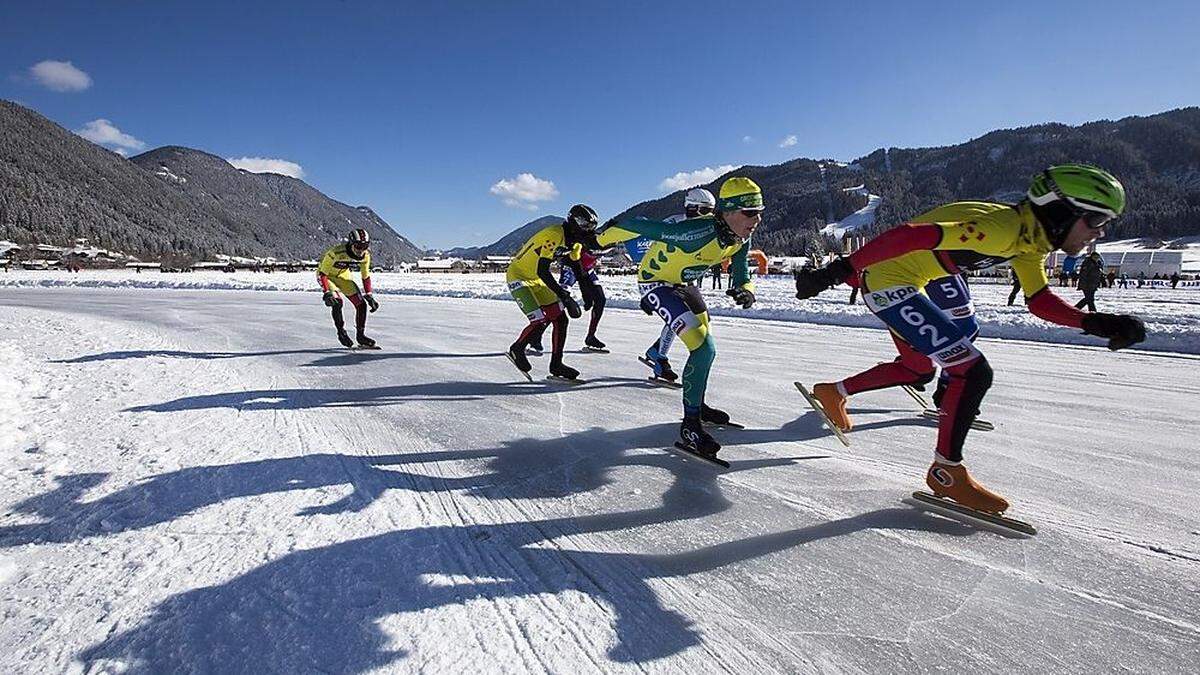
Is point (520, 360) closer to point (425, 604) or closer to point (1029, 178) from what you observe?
point (425, 604)

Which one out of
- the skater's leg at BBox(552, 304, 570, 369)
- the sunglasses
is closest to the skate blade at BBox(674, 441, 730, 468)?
the sunglasses

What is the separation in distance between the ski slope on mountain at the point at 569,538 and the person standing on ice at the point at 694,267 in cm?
35

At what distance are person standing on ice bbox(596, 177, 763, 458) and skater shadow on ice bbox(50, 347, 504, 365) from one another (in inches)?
161

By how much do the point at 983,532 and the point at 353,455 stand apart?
3662 mm

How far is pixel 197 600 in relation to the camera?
2.04 meters

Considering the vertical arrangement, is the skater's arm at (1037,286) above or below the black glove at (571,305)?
above

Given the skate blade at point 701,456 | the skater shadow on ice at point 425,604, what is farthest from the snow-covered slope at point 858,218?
the skater shadow on ice at point 425,604

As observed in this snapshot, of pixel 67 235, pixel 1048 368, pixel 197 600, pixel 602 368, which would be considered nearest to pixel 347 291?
pixel 602 368

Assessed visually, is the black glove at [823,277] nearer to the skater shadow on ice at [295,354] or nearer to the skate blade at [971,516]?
the skate blade at [971,516]

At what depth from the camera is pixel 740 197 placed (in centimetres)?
402

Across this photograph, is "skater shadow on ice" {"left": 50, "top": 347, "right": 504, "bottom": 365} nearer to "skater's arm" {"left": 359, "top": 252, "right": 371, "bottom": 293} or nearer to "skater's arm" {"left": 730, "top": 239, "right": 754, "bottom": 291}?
"skater's arm" {"left": 359, "top": 252, "right": 371, "bottom": 293}

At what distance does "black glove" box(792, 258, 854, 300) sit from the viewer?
323 centimetres

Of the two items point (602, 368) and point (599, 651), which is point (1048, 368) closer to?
point (602, 368)

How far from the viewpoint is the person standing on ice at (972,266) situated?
108 inches
